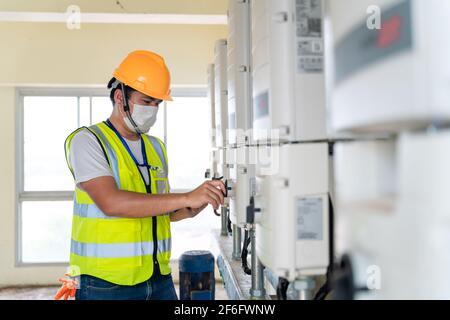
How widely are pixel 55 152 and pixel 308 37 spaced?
4.26 metres

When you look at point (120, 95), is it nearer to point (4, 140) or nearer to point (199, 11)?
point (199, 11)

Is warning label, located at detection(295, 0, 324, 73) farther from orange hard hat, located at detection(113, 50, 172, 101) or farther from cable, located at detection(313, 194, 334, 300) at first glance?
orange hard hat, located at detection(113, 50, 172, 101)

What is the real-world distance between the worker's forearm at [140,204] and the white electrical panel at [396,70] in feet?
3.45

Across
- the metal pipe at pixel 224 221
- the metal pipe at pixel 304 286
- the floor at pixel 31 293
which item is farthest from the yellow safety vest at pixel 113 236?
the floor at pixel 31 293

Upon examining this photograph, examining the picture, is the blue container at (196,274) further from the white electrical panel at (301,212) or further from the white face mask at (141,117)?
the white electrical panel at (301,212)

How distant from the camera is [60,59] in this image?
4.66 m

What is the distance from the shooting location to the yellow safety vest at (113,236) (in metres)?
1.76

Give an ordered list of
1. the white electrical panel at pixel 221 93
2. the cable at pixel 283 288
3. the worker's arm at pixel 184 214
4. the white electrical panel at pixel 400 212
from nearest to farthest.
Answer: the white electrical panel at pixel 400 212
the cable at pixel 283 288
the worker's arm at pixel 184 214
the white electrical panel at pixel 221 93

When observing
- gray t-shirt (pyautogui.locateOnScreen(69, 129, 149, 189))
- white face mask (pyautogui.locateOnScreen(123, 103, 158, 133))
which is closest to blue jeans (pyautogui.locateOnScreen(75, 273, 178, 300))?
gray t-shirt (pyautogui.locateOnScreen(69, 129, 149, 189))

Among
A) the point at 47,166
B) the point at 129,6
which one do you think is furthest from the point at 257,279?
the point at 47,166

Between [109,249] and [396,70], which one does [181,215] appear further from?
[396,70]

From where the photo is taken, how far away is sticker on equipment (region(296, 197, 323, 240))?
3.77 feet

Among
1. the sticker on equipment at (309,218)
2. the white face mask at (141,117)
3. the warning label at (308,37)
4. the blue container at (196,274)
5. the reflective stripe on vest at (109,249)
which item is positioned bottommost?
the blue container at (196,274)
